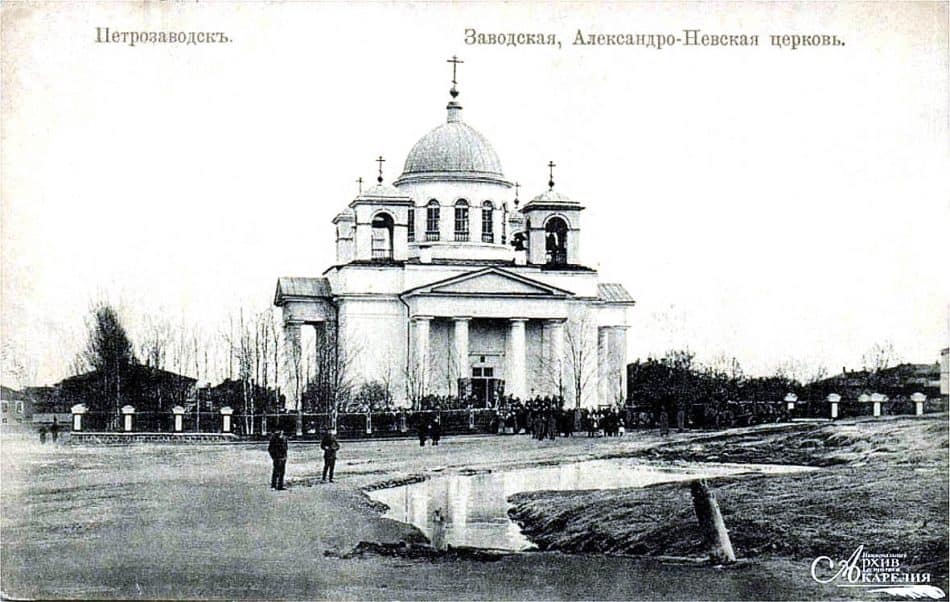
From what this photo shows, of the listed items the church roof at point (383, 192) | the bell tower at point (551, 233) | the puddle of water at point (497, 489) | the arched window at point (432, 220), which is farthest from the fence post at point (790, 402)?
the arched window at point (432, 220)

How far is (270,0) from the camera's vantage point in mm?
18188

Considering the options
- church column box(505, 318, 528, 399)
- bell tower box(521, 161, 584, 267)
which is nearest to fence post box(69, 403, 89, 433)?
bell tower box(521, 161, 584, 267)

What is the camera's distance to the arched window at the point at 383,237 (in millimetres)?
36156

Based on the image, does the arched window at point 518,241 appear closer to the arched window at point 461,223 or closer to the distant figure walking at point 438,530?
the arched window at point 461,223

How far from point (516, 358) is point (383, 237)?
4.86 metres

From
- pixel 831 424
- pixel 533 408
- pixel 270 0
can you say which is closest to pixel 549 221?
pixel 533 408

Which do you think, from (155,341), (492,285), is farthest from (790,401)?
(492,285)

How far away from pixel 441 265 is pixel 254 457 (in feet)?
52.0

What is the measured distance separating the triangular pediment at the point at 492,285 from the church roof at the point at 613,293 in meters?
3.60

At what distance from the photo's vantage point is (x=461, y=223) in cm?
3772

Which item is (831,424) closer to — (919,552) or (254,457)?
(919,552)

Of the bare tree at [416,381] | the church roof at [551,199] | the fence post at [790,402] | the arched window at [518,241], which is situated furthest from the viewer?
the arched window at [518,241]

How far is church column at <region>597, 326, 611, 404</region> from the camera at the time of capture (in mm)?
30891

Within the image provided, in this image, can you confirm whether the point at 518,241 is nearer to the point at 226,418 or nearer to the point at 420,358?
the point at 420,358
